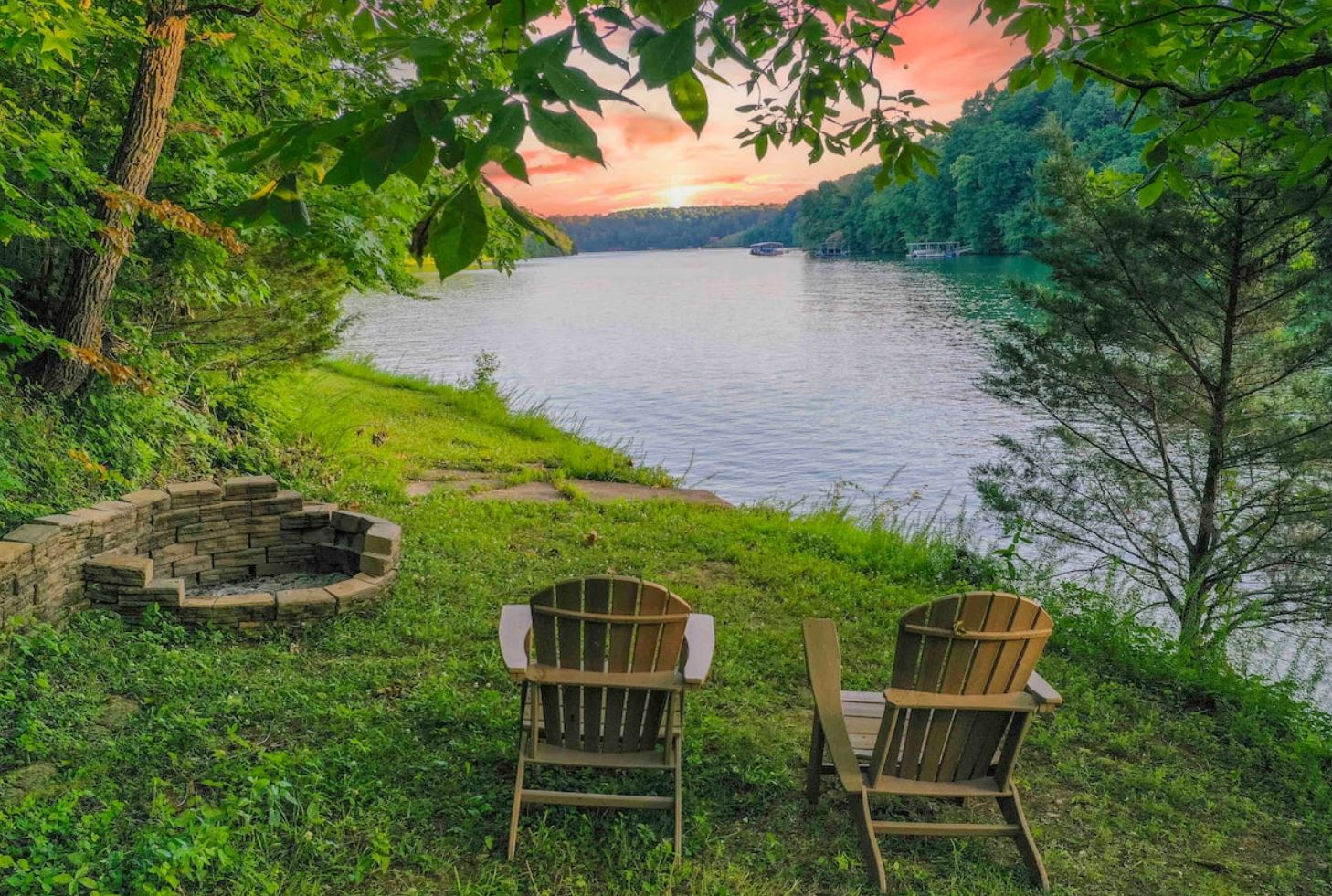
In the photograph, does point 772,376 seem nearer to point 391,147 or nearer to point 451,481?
point 451,481

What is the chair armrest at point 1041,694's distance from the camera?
307 centimetres

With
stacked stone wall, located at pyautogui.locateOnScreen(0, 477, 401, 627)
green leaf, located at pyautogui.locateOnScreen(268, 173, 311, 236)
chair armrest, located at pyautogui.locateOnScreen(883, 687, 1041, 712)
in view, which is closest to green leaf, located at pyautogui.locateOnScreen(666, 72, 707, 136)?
green leaf, located at pyautogui.locateOnScreen(268, 173, 311, 236)

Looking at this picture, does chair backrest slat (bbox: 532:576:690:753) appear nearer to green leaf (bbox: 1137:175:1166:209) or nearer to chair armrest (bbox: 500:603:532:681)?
chair armrest (bbox: 500:603:532:681)

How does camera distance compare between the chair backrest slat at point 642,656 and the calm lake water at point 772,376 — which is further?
the calm lake water at point 772,376

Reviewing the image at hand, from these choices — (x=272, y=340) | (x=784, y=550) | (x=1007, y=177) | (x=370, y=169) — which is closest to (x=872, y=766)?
(x=370, y=169)

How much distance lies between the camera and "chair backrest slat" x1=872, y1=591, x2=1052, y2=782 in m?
3.07

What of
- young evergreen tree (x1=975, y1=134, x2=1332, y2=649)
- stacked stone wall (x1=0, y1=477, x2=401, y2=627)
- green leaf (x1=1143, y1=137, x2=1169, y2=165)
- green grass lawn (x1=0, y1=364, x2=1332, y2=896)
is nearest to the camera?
green grass lawn (x1=0, y1=364, x2=1332, y2=896)

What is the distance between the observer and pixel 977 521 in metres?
10.2

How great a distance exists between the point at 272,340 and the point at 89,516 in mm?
3693

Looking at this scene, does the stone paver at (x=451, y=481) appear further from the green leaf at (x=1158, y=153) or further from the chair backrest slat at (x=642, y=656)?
the green leaf at (x=1158, y=153)

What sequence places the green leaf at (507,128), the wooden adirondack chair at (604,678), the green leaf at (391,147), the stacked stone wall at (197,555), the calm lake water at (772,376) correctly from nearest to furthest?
the green leaf at (507,128)
the green leaf at (391,147)
the wooden adirondack chair at (604,678)
the stacked stone wall at (197,555)
the calm lake water at (772,376)

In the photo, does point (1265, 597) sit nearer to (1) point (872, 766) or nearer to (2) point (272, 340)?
(1) point (872, 766)

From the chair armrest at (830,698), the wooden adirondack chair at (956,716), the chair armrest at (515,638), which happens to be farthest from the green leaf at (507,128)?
the chair armrest at (830,698)

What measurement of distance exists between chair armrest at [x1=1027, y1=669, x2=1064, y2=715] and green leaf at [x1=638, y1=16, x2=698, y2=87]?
2.68m
